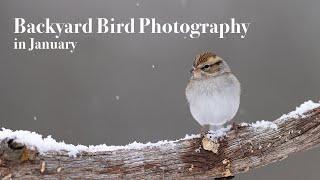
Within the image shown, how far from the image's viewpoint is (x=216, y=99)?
458 centimetres

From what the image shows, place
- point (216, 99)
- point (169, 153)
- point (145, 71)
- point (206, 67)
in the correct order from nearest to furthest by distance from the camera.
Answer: point (169, 153) < point (216, 99) < point (206, 67) < point (145, 71)

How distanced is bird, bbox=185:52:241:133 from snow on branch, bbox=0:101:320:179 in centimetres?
65

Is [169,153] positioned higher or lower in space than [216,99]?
lower

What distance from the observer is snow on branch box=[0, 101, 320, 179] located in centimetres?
348

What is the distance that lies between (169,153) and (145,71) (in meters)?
5.30

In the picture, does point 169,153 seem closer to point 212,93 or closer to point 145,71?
point 212,93

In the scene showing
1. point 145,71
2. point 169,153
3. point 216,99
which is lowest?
point 169,153

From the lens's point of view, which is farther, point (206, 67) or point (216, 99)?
point (206, 67)

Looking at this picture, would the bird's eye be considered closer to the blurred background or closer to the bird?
the bird

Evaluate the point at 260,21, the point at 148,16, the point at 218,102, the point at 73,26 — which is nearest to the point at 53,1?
the point at 73,26

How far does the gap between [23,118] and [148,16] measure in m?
2.11

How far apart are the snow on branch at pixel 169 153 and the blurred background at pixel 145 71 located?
3557 mm

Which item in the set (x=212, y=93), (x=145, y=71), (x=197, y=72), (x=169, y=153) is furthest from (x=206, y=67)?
(x=145, y=71)

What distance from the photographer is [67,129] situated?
8148mm
